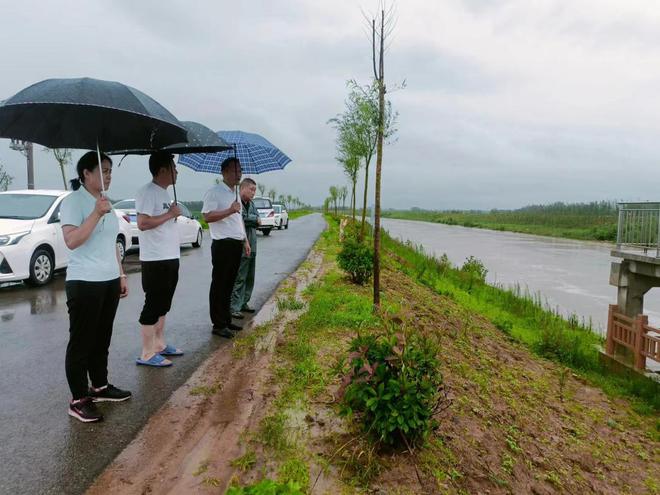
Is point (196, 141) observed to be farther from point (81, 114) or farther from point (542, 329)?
point (542, 329)

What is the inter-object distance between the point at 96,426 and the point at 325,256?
1153 centimetres

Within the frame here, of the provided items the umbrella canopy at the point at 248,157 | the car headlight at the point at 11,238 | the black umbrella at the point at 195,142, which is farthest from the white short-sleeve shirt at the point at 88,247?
the car headlight at the point at 11,238

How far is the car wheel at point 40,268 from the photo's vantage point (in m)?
8.47

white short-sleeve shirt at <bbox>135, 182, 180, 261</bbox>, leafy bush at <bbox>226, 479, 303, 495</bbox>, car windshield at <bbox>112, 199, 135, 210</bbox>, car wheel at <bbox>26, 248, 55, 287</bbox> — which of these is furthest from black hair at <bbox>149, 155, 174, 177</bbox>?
car windshield at <bbox>112, 199, 135, 210</bbox>

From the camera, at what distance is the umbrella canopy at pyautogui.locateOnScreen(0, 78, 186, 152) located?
3.04 m

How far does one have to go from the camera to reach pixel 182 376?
4.39 meters

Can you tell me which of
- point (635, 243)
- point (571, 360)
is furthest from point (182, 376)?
point (635, 243)

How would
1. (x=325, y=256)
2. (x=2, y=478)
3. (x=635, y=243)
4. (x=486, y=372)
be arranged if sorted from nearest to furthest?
(x=2, y=478) < (x=486, y=372) < (x=635, y=243) < (x=325, y=256)

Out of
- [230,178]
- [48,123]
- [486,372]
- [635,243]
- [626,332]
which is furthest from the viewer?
[635,243]

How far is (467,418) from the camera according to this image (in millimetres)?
4352

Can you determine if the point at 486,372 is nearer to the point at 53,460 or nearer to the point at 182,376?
the point at 182,376

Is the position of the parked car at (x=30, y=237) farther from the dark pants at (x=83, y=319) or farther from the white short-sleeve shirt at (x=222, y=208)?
the dark pants at (x=83, y=319)

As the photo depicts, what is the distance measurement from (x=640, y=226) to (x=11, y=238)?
1182cm

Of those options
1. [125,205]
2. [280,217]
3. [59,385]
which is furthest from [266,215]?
[59,385]
